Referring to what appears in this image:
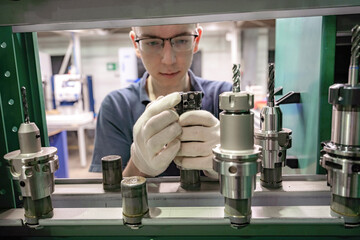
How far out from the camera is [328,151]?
42 centimetres

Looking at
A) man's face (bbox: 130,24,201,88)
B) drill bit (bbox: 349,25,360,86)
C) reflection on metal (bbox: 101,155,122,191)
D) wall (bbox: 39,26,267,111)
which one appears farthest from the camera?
wall (bbox: 39,26,267,111)

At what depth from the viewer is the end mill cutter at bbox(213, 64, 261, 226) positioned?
0.40m

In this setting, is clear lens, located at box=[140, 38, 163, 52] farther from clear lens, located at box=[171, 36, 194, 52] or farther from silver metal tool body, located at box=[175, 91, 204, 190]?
silver metal tool body, located at box=[175, 91, 204, 190]

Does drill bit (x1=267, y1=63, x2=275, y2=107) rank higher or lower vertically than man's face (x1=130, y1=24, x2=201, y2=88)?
lower

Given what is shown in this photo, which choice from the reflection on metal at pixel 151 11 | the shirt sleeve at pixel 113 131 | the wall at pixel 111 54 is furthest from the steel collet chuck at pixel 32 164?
the wall at pixel 111 54

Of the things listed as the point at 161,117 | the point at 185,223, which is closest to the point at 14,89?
the point at 161,117

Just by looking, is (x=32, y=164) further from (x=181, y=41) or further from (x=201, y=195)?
(x=181, y=41)

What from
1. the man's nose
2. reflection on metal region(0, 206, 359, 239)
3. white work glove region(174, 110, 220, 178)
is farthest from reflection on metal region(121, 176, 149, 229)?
the man's nose

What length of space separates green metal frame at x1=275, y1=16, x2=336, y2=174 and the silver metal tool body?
1.00 feet

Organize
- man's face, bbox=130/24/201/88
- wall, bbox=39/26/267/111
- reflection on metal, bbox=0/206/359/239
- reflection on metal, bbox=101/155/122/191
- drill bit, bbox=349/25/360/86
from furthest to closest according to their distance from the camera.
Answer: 1. wall, bbox=39/26/267/111
2. man's face, bbox=130/24/201/88
3. reflection on metal, bbox=101/155/122/191
4. reflection on metal, bbox=0/206/359/239
5. drill bit, bbox=349/25/360/86

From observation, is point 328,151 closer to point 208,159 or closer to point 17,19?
point 208,159

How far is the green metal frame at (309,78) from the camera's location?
0.64 m

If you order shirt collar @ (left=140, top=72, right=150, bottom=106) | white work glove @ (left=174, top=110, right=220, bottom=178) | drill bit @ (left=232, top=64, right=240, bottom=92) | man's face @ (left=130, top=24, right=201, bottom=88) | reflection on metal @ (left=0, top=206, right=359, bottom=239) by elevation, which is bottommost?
reflection on metal @ (left=0, top=206, right=359, bottom=239)


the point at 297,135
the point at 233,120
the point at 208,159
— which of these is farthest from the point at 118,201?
the point at 297,135
